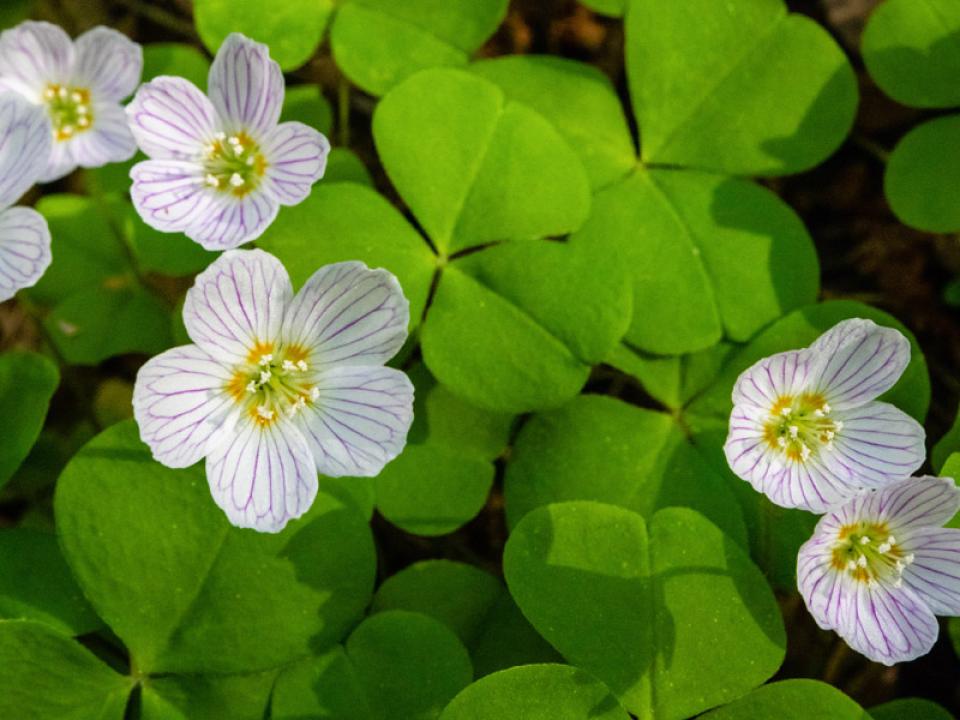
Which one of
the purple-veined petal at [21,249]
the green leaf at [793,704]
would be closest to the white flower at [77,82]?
the purple-veined petal at [21,249]

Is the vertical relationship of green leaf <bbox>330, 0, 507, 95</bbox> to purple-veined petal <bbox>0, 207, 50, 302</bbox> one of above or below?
above

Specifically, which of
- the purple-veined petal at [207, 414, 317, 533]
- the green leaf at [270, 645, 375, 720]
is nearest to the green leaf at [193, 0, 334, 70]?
the purple-veined petal at [207, 414, 317, 533]

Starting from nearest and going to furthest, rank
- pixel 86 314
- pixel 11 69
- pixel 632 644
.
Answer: pixel 632 644
pixel 11 69
pixel 86 314

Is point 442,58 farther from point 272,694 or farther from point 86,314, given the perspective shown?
point 272,694

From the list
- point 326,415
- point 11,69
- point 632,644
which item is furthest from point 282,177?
point 632,644

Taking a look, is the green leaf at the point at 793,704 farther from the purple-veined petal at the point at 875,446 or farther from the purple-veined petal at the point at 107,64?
the purple-veined petal at the point at 107,64

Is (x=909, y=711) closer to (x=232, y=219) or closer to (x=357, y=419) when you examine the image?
(x=357, y=419)

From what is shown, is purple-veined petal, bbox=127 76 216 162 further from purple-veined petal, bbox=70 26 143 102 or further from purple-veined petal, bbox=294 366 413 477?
purple-veined petal, bbox=294 366 413 477
